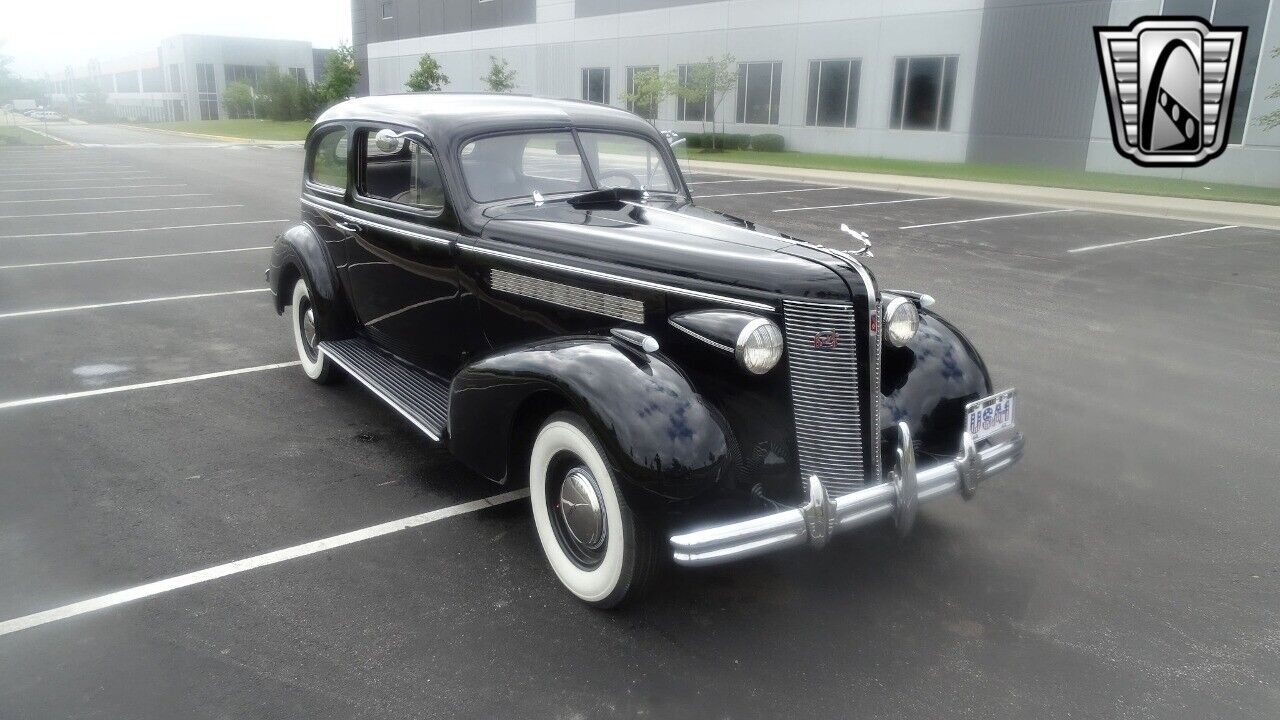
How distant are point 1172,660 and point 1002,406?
1022 mm

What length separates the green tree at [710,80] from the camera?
28.6 m

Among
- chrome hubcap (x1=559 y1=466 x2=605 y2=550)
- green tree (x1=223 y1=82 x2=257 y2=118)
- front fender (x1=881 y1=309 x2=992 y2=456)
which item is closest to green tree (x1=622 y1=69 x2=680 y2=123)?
front fender (x1=881 y1=309 x2=992 y2=456)

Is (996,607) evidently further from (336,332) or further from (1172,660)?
(336,332)

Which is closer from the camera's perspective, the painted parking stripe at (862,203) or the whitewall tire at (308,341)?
the whitewall tire at (308,341)

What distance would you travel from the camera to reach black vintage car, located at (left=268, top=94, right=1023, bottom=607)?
282 centimetres

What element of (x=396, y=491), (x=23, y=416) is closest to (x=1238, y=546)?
(x=396, y=491)

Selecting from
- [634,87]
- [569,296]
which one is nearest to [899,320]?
[569,296]

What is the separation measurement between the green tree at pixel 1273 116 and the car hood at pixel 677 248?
1775cm

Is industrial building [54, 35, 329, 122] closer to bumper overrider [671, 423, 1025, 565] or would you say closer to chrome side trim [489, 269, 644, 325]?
chrome side trim [489, 269, 644, 325]

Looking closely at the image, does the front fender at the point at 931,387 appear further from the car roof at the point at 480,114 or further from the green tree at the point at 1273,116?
the green tree at the point at 1273,116

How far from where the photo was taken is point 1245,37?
60.0ft

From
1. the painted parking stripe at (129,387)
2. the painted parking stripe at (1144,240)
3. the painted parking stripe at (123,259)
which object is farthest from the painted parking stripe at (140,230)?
the painted parking stripe at (1144,240)

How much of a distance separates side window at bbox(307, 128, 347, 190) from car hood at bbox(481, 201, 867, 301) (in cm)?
168

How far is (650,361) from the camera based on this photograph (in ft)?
9.80
